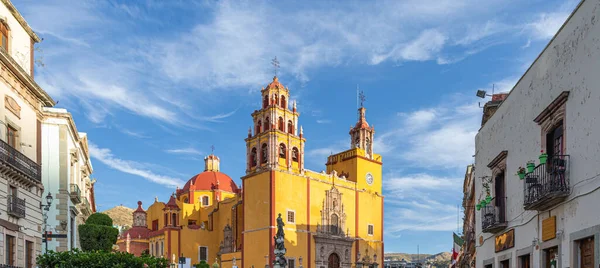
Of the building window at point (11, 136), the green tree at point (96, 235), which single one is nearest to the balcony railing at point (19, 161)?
the building window at point (11, 136)

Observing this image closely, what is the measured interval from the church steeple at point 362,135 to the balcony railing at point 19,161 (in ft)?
138

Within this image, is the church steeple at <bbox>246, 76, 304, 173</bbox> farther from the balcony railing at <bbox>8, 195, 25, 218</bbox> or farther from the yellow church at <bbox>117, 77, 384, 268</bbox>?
the balcony railing at <bbox>8, 195, 25, 218</bbox>

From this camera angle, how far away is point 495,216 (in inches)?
632

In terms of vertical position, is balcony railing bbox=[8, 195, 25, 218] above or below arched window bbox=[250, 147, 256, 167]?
below

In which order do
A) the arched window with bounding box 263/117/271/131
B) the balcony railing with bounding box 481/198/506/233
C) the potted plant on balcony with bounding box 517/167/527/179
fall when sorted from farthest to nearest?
1. the arched window with bounding box 263/117/271/131
2. the balcony railing with bounding box 481/198/506/233
3. the potted plant on balcony with bounding box 517/167/527/179

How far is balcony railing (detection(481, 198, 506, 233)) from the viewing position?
1569cm

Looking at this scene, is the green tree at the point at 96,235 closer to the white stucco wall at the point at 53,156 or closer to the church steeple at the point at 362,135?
the white stucco wall at the point at 53,156

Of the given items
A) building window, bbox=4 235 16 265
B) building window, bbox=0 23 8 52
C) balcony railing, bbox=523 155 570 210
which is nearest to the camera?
balcony railing, bbox=523 155 570 210

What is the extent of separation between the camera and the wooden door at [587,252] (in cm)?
1028

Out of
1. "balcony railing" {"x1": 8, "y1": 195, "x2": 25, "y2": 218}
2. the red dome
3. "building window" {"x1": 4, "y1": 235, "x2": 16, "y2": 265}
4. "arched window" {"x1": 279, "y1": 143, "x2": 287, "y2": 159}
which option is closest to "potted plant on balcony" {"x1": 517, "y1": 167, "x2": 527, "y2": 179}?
"balcony railing" {"x1": 8, "y1": 195, "x2": 25, "y2": 218}

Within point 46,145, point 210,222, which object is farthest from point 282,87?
point 46,145

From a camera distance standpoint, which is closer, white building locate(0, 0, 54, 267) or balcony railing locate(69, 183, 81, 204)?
white building locate(0, 0, 54, 267)

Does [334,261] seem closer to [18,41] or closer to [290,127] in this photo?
[290,127]

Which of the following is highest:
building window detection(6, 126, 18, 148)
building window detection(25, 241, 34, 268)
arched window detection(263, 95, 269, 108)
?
arched window detection(263, 95, 269, 108)
